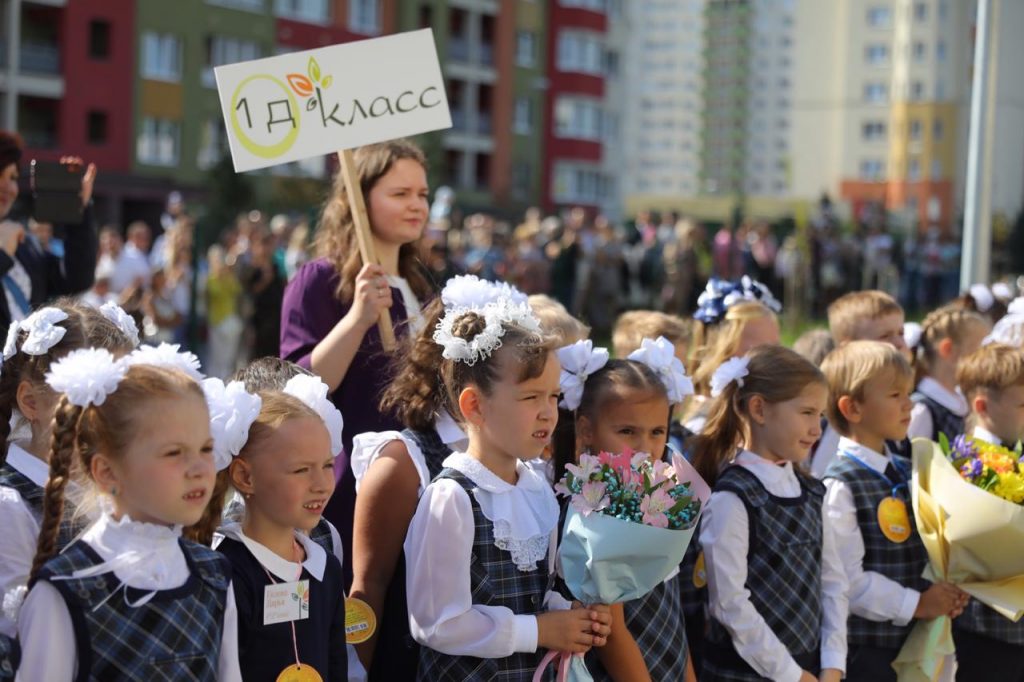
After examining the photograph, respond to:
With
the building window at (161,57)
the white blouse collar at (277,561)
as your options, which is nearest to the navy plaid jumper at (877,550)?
the white blouse collar at (277,561)

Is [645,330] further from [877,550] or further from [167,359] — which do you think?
[167,359]

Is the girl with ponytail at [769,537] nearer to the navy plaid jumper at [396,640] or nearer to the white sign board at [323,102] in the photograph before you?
the navy plaid jumper at [396,640]

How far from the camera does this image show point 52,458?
2910mm

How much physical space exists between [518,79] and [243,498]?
4528 cm

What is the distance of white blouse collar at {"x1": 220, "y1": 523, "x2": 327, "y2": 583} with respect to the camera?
3334 millimetres

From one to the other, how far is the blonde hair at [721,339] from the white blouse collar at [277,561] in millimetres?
2327

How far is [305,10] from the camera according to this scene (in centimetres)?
4072

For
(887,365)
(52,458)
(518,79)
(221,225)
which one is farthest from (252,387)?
(518,79)

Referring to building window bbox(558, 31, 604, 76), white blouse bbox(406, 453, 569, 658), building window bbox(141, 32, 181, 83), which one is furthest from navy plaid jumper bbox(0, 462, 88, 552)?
building window bbox(558, 31, 604, 76)

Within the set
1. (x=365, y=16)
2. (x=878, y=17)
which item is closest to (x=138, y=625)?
(x=365, y=16)

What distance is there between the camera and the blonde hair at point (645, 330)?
17.0 feet

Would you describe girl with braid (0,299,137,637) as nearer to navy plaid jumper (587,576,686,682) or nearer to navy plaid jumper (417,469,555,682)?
navy plaid jumper (417,469,555,682)

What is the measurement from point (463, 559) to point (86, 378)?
43.0 inches

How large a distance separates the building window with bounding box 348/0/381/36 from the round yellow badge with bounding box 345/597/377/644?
39.6m
